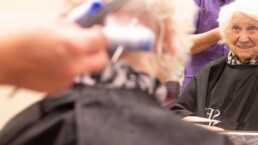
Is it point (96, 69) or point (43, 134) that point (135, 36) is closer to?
point (96, 69)

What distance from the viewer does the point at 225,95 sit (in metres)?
1.67

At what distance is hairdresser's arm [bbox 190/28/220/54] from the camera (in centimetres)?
170

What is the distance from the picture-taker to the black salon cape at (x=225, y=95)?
1.58 metres

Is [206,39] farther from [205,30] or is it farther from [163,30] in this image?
[163,30]

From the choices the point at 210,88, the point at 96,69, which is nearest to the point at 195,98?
the point at 210,88

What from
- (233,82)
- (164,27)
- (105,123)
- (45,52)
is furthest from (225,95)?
(45,52)

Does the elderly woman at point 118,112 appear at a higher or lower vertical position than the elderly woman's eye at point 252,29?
lower

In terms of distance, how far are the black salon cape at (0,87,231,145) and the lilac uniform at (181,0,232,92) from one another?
1145mm

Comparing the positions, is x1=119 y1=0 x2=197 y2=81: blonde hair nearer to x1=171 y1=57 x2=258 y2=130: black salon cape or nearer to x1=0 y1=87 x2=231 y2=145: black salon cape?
x1=0 y1=87 x2=231 y2=145: black salon cape

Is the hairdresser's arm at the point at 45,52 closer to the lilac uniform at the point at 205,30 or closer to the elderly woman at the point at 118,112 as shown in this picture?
the elderly woman at the point at 118,112

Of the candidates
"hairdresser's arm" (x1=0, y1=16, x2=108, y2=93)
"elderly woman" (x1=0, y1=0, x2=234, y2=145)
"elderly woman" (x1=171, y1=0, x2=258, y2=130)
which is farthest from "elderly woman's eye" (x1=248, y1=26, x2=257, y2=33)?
"hairdresser's arm" (x1=0, y1=16, x2=108, y2=93)

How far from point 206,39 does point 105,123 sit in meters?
1.18

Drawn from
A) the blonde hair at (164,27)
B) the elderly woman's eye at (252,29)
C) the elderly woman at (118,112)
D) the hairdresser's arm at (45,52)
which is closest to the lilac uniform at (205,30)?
the elderly woman's eye at (252,29)

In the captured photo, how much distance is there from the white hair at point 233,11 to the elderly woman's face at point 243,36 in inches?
0.6
